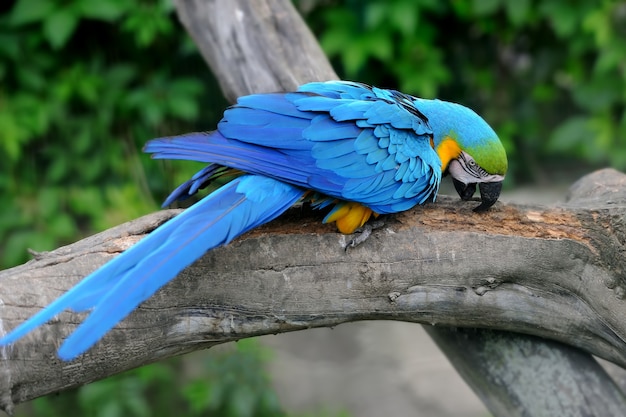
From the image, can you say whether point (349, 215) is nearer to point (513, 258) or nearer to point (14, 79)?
point (513, 258)

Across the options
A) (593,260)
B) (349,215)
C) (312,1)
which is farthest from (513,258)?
(312,1)

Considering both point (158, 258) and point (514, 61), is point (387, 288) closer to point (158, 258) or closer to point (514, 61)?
point (158, 258)

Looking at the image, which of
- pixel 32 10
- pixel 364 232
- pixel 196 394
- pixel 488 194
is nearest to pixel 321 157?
pixel 364 232

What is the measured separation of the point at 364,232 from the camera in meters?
1.40

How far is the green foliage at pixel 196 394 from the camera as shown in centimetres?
245

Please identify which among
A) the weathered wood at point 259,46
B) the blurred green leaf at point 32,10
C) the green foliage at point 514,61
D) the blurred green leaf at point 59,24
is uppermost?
the blurred green leaf at point 32,10

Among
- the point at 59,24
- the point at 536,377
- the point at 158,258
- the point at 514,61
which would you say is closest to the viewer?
the point at 158,258

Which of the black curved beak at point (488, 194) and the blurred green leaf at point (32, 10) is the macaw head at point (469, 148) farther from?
the blurred green leaf at point (32, 10)

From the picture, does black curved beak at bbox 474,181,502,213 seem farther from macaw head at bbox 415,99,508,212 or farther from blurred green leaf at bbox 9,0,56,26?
blurred green leaf at bbox 9,0,56,26

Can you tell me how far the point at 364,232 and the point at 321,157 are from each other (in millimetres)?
173

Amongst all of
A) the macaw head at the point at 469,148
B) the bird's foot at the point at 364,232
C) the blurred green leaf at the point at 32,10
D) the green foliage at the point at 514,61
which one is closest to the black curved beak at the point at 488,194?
the macaw head at the point at 469,148

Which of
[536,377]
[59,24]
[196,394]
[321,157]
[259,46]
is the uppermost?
[59,24]

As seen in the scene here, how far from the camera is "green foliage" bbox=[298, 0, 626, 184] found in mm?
2566

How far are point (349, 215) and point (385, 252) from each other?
0.34ft
